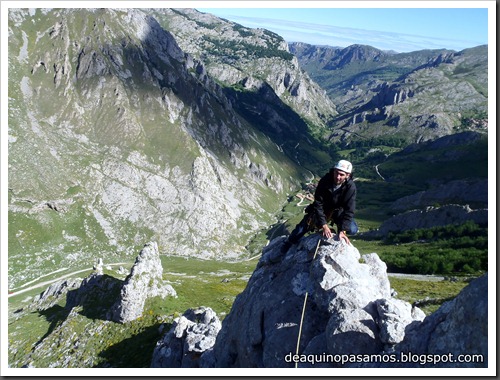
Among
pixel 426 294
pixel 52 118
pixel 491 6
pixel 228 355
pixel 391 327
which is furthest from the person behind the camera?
pixel 52 118

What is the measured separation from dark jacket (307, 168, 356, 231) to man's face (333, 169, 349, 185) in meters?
0.29

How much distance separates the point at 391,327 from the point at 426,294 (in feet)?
143

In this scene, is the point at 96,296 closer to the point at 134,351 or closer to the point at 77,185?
the point at 134,351

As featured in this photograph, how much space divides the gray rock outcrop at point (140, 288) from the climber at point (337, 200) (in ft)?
120

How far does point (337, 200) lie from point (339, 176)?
164cm

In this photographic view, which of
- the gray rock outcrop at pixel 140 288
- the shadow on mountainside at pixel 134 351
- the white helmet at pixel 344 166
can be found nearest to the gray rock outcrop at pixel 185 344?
the shadow on mountainside at pixel 134 351

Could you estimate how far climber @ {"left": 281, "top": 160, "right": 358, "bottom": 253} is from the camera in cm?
1719

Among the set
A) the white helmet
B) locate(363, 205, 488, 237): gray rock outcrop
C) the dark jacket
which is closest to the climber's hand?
the dark jacket

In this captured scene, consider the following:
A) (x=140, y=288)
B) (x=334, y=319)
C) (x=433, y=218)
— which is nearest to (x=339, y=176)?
(x=334, y=319)

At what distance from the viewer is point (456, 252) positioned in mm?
111125

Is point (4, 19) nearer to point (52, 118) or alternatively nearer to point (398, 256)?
point (398, 256)

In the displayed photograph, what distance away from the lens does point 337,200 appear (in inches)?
709

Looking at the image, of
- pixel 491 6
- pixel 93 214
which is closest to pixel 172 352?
pixel 491 6

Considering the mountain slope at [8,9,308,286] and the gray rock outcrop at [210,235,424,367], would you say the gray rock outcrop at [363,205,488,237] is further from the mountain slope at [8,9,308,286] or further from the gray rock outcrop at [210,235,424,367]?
the gray rock outcrop at [210,235,424,367]
